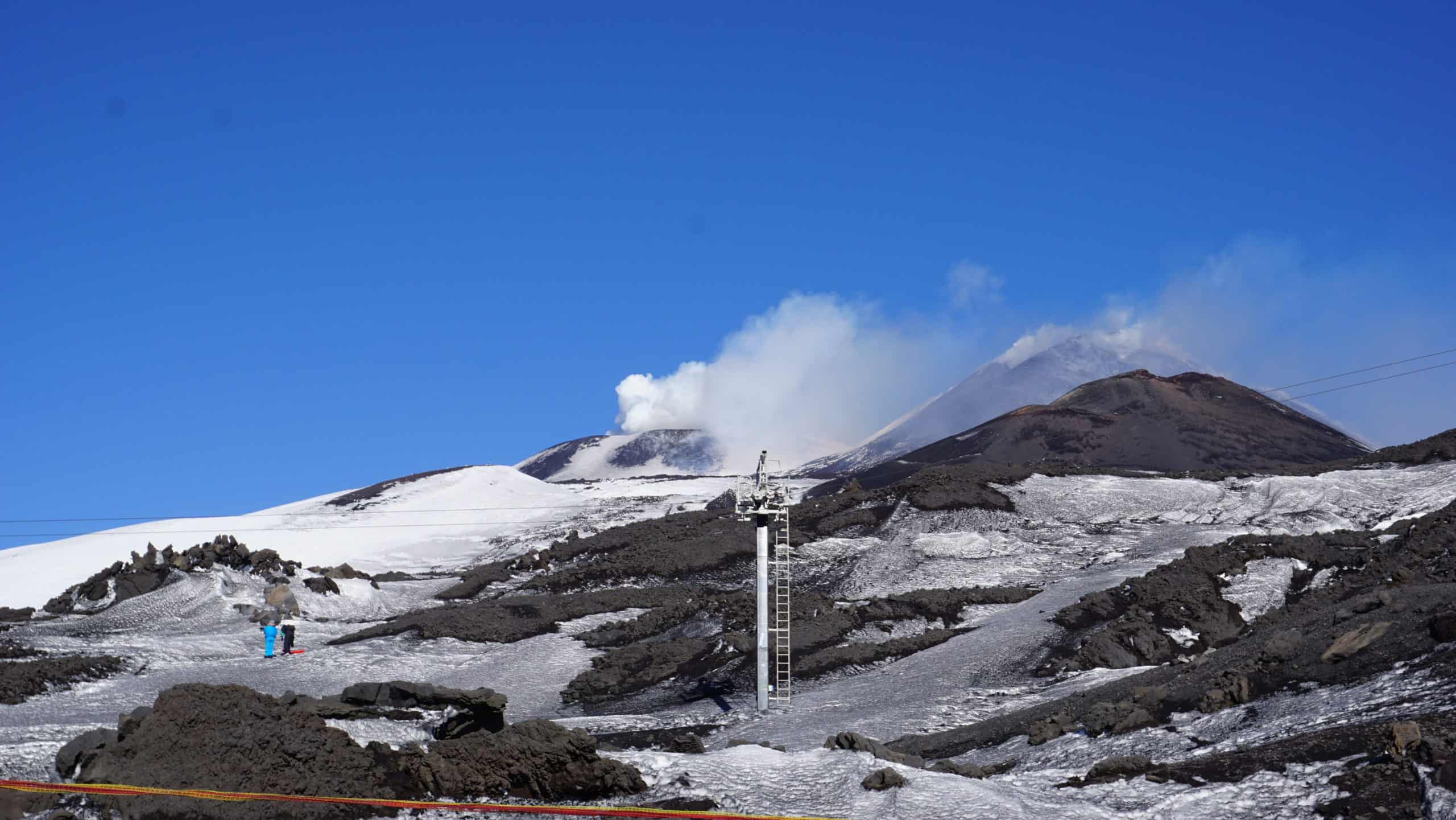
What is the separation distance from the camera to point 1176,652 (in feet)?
110

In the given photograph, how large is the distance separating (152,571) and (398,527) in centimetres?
3312

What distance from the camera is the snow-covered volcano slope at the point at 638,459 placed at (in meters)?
180

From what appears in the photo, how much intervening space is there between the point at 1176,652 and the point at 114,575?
139 feet

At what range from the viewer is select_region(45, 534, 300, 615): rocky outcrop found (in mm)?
50719

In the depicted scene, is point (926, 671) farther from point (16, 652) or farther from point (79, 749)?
point (16, 652)

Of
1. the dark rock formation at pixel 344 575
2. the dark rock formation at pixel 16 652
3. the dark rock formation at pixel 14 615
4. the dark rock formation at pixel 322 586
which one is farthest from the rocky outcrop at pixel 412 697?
the dark rock formation at pixel 14 615

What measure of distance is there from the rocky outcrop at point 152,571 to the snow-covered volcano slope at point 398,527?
6.90 m

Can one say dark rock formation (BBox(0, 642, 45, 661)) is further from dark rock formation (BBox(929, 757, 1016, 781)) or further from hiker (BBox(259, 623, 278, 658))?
dark rock formation (BBox(929, 757, 1016, 781))

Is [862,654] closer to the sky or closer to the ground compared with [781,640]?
closer to the ground

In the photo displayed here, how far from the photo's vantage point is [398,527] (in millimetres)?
84812

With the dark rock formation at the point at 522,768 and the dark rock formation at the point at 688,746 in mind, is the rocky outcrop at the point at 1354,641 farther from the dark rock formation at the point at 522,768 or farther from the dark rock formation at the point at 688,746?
the dark rock formation at the point at 522,768

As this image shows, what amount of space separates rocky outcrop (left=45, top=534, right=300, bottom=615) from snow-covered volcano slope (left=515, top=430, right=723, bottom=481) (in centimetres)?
12042

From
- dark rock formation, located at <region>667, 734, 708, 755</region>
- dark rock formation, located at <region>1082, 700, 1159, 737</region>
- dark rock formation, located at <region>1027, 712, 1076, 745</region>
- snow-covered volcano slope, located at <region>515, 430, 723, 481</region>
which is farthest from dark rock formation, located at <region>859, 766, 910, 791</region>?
snow-covered volcano slope, located at <region>515, 430, 723, 481</region>

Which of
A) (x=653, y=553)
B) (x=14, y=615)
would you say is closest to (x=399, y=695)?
(x=653, y=553)
